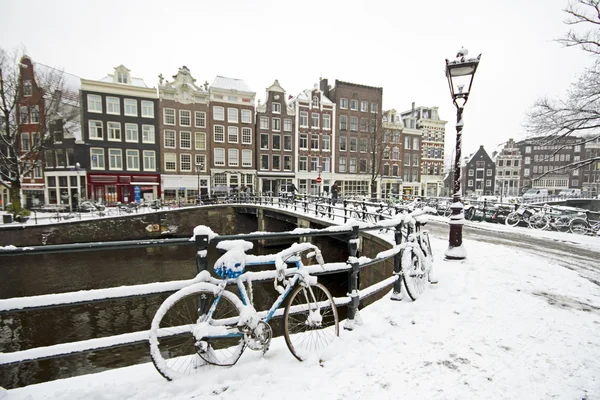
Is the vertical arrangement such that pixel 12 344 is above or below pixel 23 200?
below

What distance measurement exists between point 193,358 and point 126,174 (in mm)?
34350

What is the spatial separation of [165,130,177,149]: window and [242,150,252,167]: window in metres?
8.12

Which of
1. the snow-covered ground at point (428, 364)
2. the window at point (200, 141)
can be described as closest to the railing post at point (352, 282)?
the snow-covered ground at point (428, 364)

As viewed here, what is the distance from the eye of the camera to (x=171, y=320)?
8.46 feet

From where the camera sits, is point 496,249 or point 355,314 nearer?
point 355,314

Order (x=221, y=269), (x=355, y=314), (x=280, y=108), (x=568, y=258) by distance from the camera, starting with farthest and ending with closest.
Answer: (x=280, y=108), (x=568, y=258), (x=355, y=314), (x=221, y=269)

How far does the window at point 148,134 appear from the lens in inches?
1271

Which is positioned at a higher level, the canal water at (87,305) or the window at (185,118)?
the window at (185,118)

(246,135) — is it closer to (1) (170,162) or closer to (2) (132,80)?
(1) (170,162)

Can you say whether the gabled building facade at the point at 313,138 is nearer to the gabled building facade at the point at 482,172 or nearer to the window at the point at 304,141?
the window at the point at 304,141

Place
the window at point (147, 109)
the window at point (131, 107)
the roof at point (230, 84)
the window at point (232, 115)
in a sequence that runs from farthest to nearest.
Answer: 1. the roof at point (230, 84)
2. the window at point (232, 115)
3. the window at point (147, 109)
4. the window at point (131, 107)

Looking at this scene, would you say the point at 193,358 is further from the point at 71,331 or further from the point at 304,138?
the point at 304,138

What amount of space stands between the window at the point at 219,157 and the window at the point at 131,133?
8685 mm

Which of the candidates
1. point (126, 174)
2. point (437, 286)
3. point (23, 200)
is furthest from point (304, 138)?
point (437, 286)
